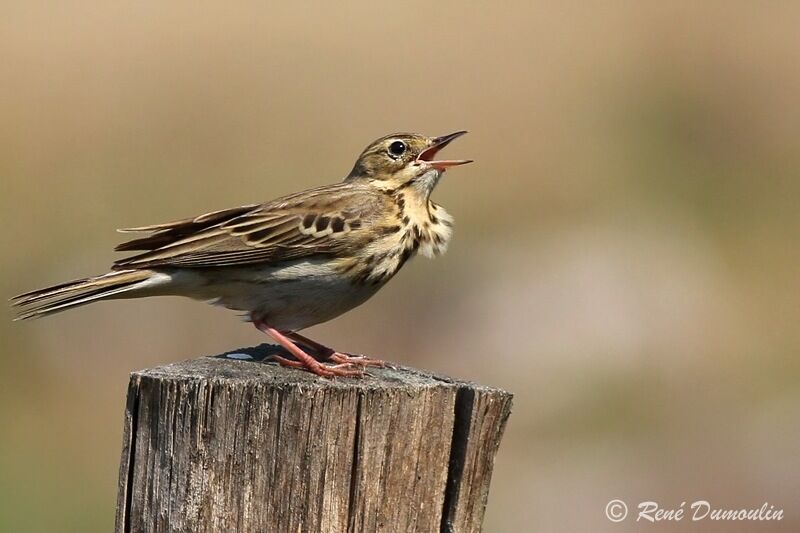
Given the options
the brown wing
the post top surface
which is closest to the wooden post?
the post top surface

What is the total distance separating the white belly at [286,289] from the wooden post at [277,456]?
7.25 feet

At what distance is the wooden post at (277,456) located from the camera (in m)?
5.73

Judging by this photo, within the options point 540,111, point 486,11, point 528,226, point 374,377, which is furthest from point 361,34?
point 374,377

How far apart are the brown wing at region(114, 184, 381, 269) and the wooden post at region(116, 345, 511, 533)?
7.09ft

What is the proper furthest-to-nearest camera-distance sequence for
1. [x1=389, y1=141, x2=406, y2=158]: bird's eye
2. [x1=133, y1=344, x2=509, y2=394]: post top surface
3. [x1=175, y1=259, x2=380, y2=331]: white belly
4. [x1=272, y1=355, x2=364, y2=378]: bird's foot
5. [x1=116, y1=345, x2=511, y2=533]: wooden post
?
1. [x1=389, y1=141, x2=406, y2=158]: bird's eye
2. [x1=175, y1=259, x2=380, y2=331]: white belly
3. [x1=272, y1=355, x2=364, y2=378]: bird's foot
4. [x1=133, y1=344, x2=509, y2=394]: post top surface
5. [x1=116, y1=345, x2=511, y2=533]: wooden post

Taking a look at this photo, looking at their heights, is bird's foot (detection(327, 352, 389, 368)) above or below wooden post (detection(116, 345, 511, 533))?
above

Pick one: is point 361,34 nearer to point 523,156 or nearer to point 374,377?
point 523,156

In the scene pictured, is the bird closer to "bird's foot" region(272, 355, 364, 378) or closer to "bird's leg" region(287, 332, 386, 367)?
"bird's leg" region(287, 332, 386, 367)

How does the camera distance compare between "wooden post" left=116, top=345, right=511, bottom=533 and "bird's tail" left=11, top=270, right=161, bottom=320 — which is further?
"bird's tail" left=11, top=270, right=161, bottom=320

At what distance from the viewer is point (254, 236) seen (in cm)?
827

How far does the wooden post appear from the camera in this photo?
18.8 ft

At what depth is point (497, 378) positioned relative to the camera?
53.8 feet

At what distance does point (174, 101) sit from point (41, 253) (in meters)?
5.68

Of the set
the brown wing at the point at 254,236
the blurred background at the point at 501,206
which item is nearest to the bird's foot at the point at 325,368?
the brown wing at the point at 254,236
